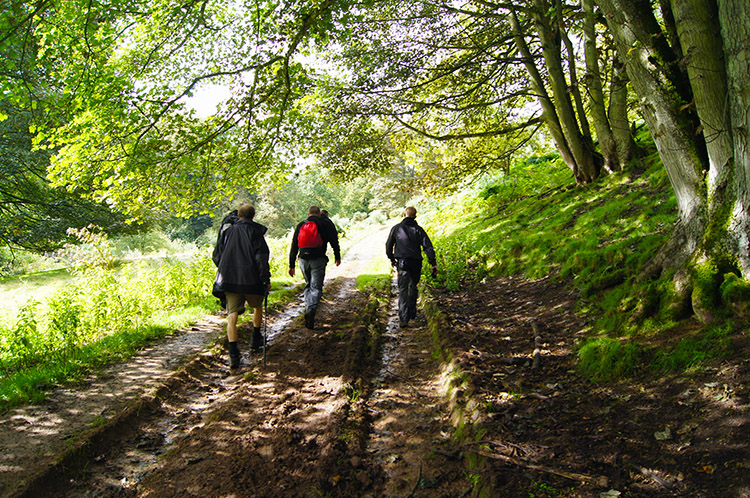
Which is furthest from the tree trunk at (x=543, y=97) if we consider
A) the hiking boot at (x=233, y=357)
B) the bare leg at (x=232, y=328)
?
the hiking boot at (x=233, y=357)

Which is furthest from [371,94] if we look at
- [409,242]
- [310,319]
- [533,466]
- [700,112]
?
[533,466]

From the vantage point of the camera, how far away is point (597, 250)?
7.32 m

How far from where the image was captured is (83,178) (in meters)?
7.91

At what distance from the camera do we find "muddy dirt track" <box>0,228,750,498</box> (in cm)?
295

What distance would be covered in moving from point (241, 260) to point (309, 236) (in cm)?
177

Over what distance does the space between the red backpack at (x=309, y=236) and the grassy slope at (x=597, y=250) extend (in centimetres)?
410

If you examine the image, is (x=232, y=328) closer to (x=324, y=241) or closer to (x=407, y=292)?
(x=324, y=241)

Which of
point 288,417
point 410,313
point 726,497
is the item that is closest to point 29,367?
point 288,417

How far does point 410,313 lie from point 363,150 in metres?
4.98

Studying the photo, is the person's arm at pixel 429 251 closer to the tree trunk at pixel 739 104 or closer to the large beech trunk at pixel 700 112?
the large beech trunk at pixel 700 112

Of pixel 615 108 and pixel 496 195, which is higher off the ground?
pixel 615 108

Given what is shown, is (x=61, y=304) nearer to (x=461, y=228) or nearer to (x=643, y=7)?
(x=643, y=7)

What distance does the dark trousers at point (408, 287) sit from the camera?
27.0ft

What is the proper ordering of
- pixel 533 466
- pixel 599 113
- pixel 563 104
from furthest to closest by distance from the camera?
pixel 563 104 < pixel 599 113 < pixel 533 466
